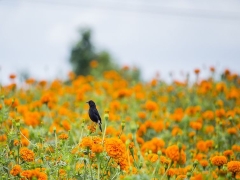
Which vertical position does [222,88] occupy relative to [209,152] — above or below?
above

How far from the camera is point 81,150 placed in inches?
98.7

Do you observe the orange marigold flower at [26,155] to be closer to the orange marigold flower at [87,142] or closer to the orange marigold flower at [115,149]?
the orange marigold flower at [87,142]

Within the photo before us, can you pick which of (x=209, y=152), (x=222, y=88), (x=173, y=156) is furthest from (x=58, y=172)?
(x=222, y=88)

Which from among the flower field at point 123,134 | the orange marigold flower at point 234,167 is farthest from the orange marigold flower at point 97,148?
the orange marigold flower at point 234,167

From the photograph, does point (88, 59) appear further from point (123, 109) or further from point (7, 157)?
point (7, 157)

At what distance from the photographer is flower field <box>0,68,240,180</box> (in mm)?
2477

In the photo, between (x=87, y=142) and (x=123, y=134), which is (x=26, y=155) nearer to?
(x=87, y=142)

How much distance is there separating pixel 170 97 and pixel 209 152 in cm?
251

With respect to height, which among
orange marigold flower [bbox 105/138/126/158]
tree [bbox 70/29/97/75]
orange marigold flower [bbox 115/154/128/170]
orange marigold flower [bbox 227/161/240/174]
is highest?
tree [bbox 70/29/97/75]

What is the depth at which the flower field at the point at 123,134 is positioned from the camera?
248 cm

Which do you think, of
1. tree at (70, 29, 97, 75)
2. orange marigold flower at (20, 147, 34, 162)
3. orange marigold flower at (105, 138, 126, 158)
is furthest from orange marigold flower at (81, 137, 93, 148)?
tree at (70, 29, 97, 75)

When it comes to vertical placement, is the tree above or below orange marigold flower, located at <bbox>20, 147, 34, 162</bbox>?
above

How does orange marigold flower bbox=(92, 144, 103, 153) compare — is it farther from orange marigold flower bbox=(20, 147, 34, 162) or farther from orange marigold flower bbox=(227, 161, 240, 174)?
orange marigold flower bbox=(227, 161, 240, 174)

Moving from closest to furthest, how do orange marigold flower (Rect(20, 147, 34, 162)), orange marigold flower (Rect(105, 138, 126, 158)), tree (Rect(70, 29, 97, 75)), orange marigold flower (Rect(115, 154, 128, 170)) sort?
orange marigold flower (Rect(105, 138, 126, 158)), orange marigold flower (Rect(115, 154, 128, 170)), orange marigold flower (Rect(20, 147, 34, 162)), tree (Rect(70, 29, 97, 75))
